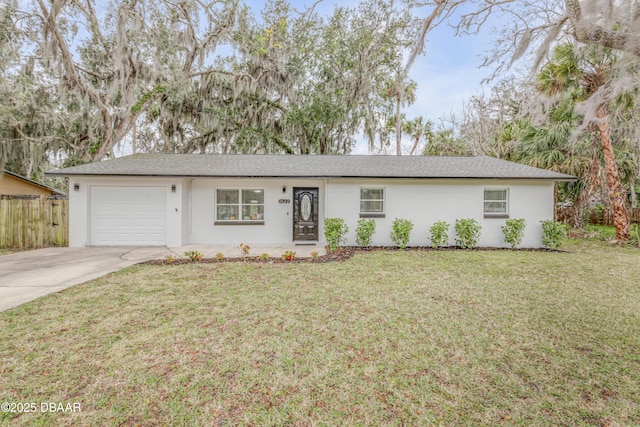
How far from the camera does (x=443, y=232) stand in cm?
931

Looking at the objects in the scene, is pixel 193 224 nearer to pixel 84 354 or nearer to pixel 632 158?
pixel 84 354

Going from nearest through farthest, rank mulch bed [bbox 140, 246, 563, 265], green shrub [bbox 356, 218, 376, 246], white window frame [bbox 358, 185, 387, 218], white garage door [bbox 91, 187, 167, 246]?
mulch bed [bbox 140, 246, 563, 265]
green shrub [bbox 356, 218, 376, 246]
white garage door [bbox 91, 187, 167, 246]
white window frame [bbox 358, 185, 387, 218]

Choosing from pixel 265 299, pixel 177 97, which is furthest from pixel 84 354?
pixel 177 97

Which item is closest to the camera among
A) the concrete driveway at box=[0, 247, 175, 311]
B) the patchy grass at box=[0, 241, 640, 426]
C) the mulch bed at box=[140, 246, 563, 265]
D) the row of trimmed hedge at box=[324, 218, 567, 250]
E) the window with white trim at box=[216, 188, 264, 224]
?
the patchy grass at box=[0, 241, 640, 426]

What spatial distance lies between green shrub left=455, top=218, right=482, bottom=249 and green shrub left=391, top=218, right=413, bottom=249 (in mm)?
1567

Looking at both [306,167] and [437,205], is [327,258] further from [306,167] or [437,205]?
[437,205]

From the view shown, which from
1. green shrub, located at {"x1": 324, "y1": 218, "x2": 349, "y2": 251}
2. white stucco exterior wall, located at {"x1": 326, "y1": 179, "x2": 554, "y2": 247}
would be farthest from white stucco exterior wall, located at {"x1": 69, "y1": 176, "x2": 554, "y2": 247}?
green shrub, located at {"x1": 324, "y1": 218, "x2": 349, "y2": 251}

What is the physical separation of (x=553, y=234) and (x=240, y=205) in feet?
32.4

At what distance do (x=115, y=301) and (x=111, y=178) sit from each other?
21.2 feet

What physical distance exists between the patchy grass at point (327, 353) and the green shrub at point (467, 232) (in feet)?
12.6

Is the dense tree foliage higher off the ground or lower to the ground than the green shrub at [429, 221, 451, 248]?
higher

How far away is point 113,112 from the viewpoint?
14.2m

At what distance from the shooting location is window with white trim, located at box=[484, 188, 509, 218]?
9.77 meters

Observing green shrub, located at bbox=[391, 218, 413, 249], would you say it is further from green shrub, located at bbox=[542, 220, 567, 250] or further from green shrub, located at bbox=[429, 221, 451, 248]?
green shrub, located at bbox=[542, 220, 567, 250]
